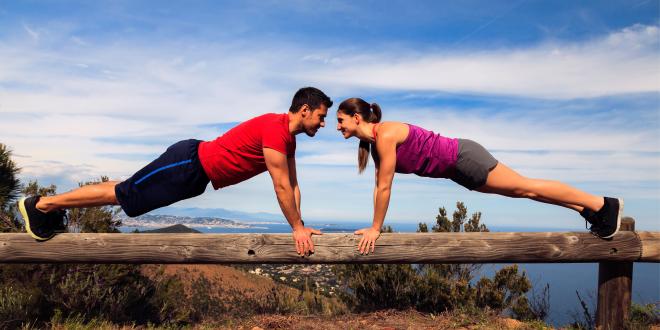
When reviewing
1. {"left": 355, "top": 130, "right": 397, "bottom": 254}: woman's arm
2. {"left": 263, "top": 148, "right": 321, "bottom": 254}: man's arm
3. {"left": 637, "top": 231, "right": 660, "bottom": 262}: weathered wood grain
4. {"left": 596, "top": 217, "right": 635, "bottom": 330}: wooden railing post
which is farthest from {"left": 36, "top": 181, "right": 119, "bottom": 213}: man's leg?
{"left": 637, "top": 231, "right": 660, "bottom": 262}: weathered wood grain

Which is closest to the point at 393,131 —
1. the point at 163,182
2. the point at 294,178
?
the point at 294,178

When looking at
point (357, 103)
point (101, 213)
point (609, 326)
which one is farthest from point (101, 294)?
point (609, 326)

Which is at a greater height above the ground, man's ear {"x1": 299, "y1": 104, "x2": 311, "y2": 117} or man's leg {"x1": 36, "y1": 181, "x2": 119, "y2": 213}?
man's ear {"x1": 299, "y1": 104, "x2": 311, "y2": 117}

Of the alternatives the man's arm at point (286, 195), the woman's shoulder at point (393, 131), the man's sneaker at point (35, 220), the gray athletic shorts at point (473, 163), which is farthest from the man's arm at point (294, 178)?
the man's sneaker at point (35, 220)

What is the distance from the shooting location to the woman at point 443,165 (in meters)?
4.46

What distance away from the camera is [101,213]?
776cm

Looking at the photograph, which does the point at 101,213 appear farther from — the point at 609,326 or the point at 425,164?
the point at 609,326

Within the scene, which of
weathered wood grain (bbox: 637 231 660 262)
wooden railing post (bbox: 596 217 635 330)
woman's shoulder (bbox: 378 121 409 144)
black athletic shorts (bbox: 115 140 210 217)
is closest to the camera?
woman's shoulder (bbox: 378 121 409 144)

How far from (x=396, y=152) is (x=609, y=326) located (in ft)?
9.53

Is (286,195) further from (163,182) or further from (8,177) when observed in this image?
(8,177)

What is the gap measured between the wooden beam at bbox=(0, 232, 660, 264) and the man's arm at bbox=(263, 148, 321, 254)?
107mm

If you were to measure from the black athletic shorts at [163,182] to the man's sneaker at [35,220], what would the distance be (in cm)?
77

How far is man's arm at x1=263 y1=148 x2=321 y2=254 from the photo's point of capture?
4293 mm

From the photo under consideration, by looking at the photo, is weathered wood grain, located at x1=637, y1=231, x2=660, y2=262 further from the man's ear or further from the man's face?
the man's ear
